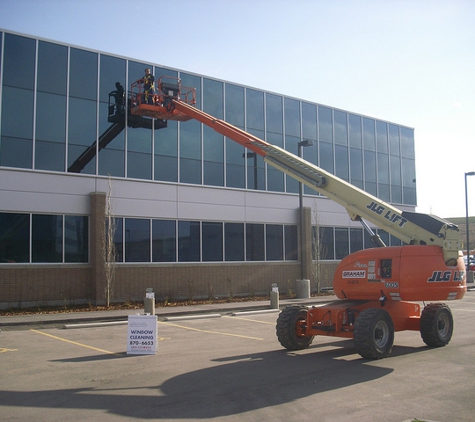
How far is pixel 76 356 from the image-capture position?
12172 millimetres

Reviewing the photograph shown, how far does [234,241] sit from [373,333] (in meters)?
17.4

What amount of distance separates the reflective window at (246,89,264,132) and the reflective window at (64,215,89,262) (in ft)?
35.1

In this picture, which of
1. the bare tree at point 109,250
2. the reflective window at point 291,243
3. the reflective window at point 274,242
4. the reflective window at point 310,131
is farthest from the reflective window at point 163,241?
the reflective window at point 310,131

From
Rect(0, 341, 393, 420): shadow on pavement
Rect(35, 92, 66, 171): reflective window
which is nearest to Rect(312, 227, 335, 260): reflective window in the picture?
Rect(35, 92, 66, 171): reflective window

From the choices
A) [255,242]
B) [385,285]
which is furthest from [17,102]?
[385,285]

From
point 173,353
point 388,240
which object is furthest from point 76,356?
point 388,240

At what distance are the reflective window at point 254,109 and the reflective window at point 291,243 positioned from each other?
579cm

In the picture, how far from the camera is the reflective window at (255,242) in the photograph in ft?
93.7

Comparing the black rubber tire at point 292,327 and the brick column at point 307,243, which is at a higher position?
the brick column at point 307,243

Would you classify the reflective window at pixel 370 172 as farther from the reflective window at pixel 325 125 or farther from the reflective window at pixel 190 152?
the reflective window at pixel 190 152

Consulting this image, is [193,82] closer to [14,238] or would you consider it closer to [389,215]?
[14,238]

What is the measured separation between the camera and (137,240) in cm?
2459

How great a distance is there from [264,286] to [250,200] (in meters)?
4.60

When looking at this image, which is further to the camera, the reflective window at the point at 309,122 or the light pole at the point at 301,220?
the reflective window at the point at 309,122
